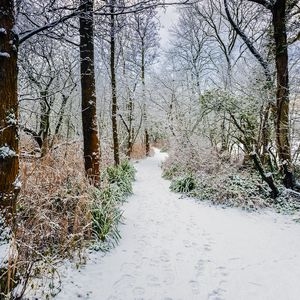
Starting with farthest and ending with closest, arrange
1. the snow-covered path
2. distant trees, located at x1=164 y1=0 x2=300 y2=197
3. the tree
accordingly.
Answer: the tree → distant trees, located at x1=164 y1=0 x2=300 y2=197 → the snow-covered path

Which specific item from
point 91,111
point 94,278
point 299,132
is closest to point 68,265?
point 94,278

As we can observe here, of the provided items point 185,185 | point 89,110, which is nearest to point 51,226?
point 89,110

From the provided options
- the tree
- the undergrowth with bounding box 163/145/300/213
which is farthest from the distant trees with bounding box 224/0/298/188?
the tree

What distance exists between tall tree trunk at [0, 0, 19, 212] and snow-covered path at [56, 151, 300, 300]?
123 centimetres

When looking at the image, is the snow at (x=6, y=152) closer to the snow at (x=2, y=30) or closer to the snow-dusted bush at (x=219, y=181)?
the snow at (x=2, y=30)

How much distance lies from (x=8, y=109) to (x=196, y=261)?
304cm

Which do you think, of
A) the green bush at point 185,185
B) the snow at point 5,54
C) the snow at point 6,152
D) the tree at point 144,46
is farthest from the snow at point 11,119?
the tree at point 144,46

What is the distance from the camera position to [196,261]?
12.9ft

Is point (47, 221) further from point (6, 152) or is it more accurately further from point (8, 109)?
point (8, 109)

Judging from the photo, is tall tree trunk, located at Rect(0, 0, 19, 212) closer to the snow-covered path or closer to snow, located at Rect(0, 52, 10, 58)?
snow, located at Rect(0, 52, 10, 58)

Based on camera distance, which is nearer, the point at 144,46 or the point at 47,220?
the point at 47,220

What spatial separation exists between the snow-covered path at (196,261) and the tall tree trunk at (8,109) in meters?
1.23

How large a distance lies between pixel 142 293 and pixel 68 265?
1028 millimetres

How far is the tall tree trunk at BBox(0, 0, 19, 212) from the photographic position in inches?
102
